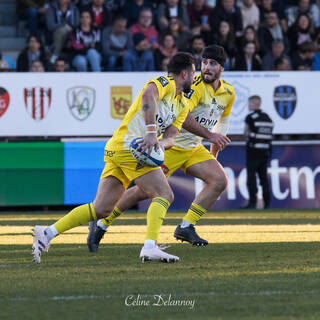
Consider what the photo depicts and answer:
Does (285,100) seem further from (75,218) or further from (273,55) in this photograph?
(75,218)

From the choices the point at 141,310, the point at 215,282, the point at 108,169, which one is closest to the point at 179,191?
the point at 108,169

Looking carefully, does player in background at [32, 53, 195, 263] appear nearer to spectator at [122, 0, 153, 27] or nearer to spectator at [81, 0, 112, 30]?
spectator at [81, 0, 112, 30]

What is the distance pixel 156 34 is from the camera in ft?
64.5

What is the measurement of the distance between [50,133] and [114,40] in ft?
8.80

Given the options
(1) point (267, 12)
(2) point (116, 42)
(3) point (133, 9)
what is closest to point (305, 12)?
(1) point (267, 12)

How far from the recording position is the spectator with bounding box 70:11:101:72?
723 inches

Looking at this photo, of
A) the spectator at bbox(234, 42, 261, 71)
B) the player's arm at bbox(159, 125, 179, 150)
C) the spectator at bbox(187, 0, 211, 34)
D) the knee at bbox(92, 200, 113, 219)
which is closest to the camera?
the knee at bbox(92, 200, 113, 219)

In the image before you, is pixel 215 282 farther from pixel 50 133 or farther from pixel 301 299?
pixel 50 133

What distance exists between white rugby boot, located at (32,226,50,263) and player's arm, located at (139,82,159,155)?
1.27 m

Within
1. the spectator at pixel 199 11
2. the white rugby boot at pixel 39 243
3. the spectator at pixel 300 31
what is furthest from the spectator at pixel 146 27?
the white rugby boot at pixel 39 243

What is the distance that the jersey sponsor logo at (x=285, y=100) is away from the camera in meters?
18.5

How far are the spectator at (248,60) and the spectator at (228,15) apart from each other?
3.63ft

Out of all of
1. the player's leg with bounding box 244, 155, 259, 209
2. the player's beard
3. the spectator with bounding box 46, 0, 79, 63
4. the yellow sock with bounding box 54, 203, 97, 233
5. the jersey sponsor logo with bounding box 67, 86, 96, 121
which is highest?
the spectator with bounding box 46, 0, 79, 63

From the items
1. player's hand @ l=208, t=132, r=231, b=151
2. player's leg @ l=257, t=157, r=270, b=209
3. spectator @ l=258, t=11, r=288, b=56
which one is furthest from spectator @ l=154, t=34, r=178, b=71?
player's hand @ l=208, t=132, r=231, b=151
